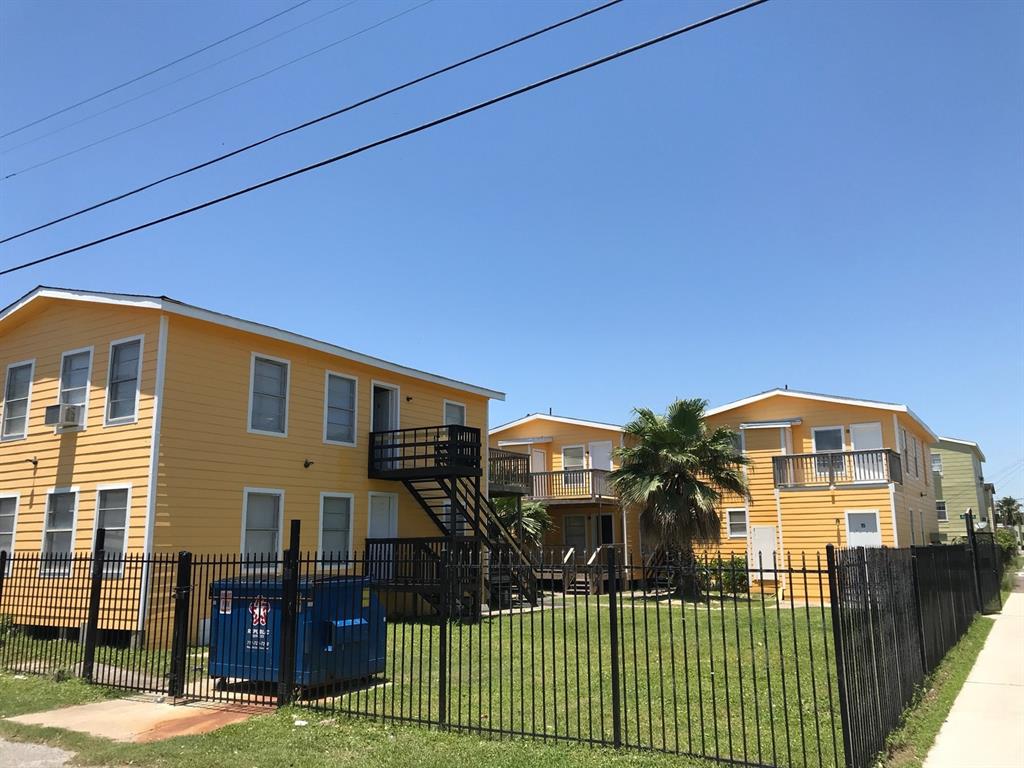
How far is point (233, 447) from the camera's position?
15.7 m

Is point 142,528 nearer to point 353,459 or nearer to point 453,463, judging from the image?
point 353,459

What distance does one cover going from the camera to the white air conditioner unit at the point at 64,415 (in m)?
15.7

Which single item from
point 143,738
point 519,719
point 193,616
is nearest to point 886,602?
point 519,719

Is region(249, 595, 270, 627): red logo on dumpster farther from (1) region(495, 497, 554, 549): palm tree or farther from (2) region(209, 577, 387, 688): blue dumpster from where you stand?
(1) region(495, 497, 554, 549): palm tree

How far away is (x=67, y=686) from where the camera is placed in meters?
10.3

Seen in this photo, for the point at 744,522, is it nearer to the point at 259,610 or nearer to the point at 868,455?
the point at 868,455

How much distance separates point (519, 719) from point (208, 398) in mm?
10071

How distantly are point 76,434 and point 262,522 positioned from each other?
163 inches

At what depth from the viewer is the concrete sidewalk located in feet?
22.5

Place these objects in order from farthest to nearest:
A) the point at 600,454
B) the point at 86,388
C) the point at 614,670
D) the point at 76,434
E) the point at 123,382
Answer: the point at 600,454
the point at 86,388
the point at 76,434
the point at 123,382
the point at 614,670

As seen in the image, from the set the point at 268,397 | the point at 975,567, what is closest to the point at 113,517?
the point at 268,397

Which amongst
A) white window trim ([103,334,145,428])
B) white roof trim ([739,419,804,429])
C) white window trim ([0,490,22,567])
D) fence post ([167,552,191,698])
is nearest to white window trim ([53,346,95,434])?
white window trim ([103,334,145,428])

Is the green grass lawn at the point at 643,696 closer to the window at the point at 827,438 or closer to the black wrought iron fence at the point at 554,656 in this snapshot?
the black wrought iron fence at the point at 554,656

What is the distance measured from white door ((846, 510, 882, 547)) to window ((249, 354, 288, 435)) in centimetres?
1793
